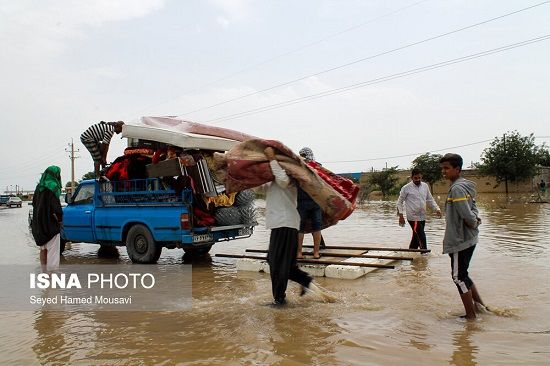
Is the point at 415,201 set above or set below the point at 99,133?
below

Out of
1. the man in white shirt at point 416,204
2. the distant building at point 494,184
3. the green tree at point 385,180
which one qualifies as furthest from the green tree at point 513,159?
the man in white shirt at point 416,204

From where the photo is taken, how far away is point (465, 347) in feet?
12.4

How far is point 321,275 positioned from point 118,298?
293 cm

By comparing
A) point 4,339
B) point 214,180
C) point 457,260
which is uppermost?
point 214,180

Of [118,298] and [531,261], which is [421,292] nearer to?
[531,261]

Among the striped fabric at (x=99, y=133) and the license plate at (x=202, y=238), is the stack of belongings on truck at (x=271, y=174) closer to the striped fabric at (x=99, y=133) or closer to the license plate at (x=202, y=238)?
the license plate at (x=202, y=238)

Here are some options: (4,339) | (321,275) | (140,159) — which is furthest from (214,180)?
(4,339)

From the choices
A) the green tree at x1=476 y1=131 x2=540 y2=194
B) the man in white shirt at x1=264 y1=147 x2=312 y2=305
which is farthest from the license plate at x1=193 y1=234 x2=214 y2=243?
the green tree at x1=476 y1=131 x2=540 y2=194

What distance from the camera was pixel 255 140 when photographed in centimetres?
533

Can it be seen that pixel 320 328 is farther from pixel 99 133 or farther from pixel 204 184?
pixel 99 133

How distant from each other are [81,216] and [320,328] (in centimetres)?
693

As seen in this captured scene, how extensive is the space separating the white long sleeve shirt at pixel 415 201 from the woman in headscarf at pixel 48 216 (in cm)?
611

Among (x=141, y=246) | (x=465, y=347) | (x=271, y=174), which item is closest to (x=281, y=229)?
(x=271, y=174)

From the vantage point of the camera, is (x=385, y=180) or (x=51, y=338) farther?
(x=385, y=180)
